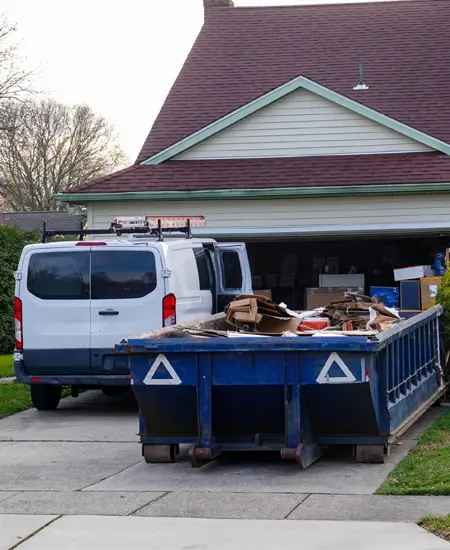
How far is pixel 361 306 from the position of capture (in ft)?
39.7

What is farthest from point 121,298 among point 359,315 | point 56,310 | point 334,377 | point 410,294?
point 410,294

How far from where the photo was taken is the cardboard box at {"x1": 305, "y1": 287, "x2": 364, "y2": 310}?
19344 mm

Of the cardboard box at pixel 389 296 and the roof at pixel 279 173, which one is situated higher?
the roof at pixel 279 173

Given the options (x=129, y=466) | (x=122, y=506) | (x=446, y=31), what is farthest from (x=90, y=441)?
(x=446, y=31)

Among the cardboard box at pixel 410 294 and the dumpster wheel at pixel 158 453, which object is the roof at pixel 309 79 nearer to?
the cardboard box at pixel 410 294

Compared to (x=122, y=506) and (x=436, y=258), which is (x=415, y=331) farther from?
(x=436, y=258)

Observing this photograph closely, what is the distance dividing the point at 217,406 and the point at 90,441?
2.37m

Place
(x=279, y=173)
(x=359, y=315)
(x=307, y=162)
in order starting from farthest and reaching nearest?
(x=307, y=162) → (x=279, y=173) → (x=359, y=315)

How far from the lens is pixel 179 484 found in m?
8.85

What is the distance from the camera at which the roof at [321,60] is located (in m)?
21.4

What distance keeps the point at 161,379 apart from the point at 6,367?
986cm

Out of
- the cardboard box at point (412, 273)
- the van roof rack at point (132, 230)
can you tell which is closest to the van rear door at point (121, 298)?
the van roof rack at point (132, 230)

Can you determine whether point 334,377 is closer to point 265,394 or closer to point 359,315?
point 265,394

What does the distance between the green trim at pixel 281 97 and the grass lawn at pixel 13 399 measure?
6029 millimetres
